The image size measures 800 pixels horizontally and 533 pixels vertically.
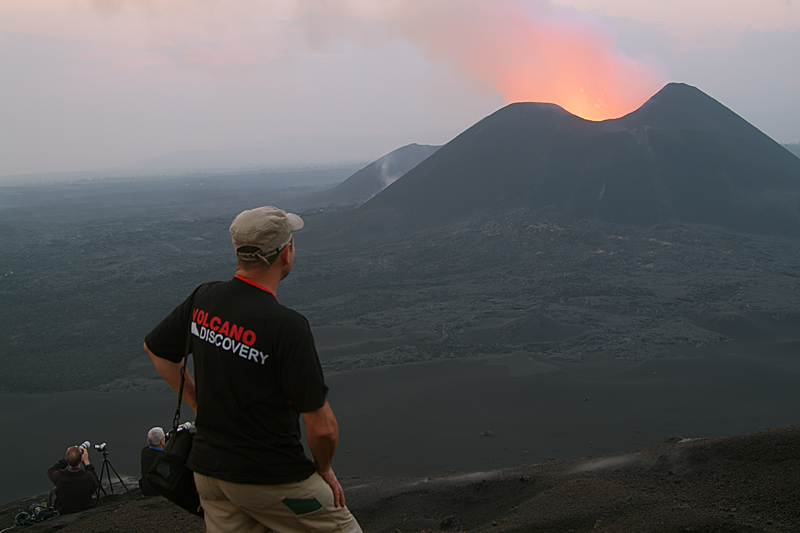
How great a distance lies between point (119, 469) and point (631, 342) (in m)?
10.5

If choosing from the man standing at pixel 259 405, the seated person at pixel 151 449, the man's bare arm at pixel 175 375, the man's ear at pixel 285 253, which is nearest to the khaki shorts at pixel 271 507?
the man standing at pixel 259 405

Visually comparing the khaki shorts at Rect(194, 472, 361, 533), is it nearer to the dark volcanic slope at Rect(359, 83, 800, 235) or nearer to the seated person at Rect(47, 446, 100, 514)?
the seated person at Rect(47, 446, 100, 514)

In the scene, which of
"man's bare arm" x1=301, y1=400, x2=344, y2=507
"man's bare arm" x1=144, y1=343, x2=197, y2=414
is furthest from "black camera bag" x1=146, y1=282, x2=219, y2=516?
"man's bare arm" x1=301, y1=400, x2=344, y2=507

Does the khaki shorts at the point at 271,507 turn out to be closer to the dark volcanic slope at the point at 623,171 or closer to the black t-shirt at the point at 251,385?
the black t-shirt at the point at 251,385

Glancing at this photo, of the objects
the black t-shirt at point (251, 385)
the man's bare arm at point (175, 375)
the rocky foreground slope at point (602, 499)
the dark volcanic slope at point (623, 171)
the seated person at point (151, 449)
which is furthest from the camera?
the dark volcanic slope at point (623, 171)

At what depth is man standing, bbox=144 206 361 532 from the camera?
1.84 metres

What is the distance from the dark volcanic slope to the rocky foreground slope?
20.5m

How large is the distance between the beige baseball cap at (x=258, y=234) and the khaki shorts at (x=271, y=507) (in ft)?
2.70

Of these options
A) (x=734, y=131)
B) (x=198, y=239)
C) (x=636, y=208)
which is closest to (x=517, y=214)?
(x=636, y=208)

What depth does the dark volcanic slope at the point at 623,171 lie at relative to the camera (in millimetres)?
24203

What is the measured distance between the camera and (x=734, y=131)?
29750mm

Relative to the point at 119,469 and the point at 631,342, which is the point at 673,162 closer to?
the point at 631,342

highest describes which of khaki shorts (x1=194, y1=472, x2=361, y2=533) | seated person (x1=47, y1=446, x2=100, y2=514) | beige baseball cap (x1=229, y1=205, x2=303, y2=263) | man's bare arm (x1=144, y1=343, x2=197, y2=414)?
beige baseball cap (x1=229, y1=205, x2=303, y2=263)

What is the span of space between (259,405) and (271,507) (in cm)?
37
